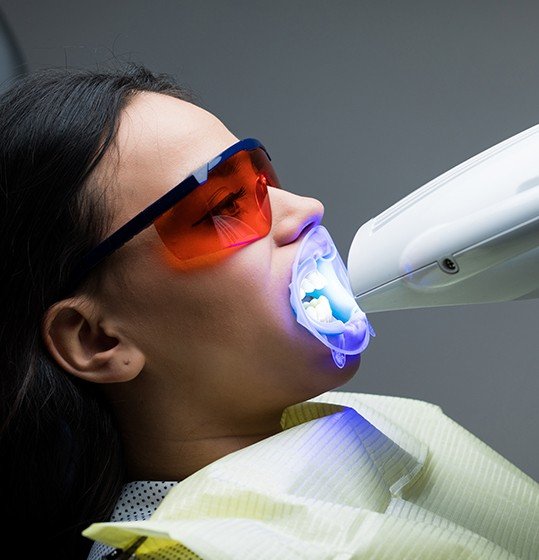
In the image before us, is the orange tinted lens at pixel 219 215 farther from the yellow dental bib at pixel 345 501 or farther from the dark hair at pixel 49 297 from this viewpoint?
the yellow dental bib at pixel 345 501

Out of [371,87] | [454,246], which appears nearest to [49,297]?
[454,246]

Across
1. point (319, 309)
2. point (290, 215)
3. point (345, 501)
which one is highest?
point (290, 215)

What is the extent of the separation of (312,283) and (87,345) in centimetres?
26

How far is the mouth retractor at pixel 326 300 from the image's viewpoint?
1.13 metres

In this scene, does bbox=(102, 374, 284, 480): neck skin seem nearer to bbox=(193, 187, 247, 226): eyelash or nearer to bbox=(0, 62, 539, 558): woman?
bbox=(0, 62, 539, 558): woman

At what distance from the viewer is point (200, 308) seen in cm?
112

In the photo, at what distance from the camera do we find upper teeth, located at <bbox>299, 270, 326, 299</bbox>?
3.79 ft

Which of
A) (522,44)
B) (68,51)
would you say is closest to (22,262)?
(68,51)

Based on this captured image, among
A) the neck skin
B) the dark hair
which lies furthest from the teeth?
the dark hair

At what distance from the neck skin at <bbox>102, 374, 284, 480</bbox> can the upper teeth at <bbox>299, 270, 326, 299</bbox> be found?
0.14 metres

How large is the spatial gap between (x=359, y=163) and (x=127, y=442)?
32.7 inches

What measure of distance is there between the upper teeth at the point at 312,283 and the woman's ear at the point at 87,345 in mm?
191

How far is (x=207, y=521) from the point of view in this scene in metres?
0.99

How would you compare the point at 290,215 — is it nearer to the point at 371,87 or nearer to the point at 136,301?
the point at 136,301
